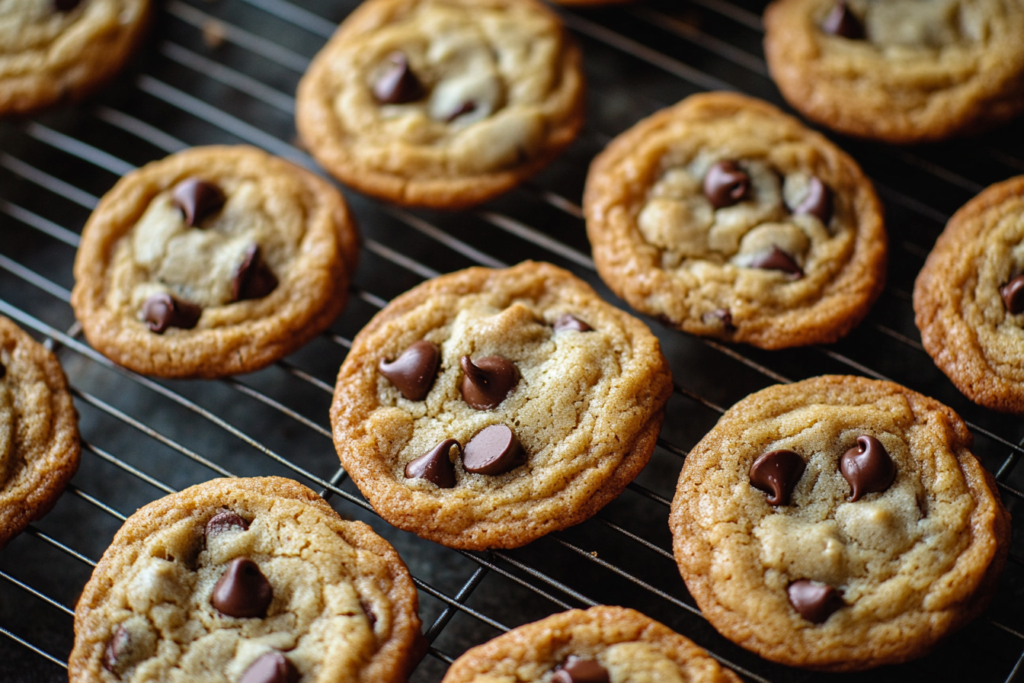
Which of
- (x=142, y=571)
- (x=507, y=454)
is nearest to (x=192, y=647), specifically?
(x=142, y=571)

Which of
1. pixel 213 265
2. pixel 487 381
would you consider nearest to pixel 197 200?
pixel 213 265

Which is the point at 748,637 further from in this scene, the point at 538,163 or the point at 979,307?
the point at 538,163

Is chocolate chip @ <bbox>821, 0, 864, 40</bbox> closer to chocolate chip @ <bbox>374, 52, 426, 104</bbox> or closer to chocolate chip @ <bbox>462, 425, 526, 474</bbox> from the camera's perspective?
chocolate chip @ <bbox>374, 52, 426, 104</bbox>

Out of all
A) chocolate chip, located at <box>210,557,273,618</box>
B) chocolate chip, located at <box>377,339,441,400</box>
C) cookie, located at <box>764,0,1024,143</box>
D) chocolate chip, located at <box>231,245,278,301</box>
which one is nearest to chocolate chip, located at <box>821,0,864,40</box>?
cookie, located at <box>764,0,1024,143</box>

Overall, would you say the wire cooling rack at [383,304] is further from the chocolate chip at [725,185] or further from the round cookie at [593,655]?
the chocolate chip at [725,185]

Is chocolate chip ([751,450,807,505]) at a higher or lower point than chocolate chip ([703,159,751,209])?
lower

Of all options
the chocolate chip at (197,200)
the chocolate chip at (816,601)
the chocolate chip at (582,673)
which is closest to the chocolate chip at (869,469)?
the chocolate chip at (816,601)
